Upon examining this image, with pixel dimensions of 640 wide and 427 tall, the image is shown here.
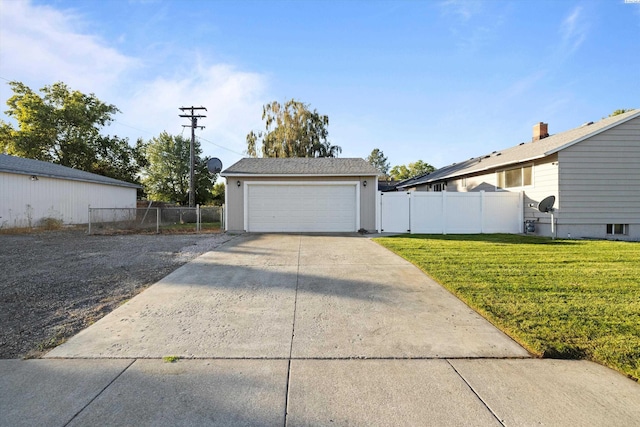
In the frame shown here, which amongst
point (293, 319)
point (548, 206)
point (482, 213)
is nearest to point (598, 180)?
point (548, 206)

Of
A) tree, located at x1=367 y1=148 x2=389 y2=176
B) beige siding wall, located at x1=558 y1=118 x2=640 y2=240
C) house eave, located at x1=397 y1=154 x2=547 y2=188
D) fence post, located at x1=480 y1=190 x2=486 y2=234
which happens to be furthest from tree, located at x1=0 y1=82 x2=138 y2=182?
tree, located at x1=367 y1=148 x2=389 y2=176

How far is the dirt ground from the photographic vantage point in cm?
353

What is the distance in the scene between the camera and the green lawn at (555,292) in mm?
3086

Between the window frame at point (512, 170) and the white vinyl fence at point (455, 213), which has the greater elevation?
the window frame at point (512, 170)

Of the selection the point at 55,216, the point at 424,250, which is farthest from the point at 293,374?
the point at 55,216

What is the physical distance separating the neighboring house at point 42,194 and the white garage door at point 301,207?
35.8ft

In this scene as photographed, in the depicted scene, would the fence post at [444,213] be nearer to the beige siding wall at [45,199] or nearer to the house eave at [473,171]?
the house eave at [473,171]

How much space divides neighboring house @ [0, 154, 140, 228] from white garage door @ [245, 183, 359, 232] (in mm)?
10905

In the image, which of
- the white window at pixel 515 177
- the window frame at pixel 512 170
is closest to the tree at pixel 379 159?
the window frame at pixel 512 170

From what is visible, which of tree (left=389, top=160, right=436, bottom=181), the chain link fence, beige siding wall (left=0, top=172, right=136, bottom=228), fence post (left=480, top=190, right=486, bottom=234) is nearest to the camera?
fence post (left=480, top=190, right=486, bottom=234)

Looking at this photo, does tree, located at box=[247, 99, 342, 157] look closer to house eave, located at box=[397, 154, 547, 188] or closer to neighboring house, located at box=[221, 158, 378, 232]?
house eave, located at box=[397, 154, 547, 188]

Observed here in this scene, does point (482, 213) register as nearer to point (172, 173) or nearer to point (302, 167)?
point (302, 167)

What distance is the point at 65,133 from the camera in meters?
29.2

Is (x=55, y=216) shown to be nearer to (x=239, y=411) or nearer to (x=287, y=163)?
(x=287, y=163)
